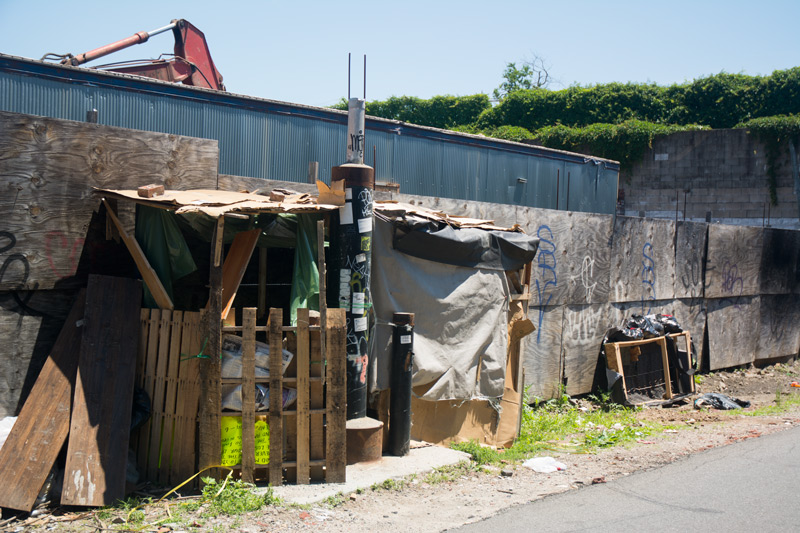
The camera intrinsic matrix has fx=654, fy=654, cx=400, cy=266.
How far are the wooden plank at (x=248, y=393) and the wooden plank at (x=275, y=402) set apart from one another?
137 mm

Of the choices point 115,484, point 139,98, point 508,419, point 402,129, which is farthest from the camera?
point 402,129

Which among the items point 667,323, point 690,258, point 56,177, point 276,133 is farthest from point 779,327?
point 56,177

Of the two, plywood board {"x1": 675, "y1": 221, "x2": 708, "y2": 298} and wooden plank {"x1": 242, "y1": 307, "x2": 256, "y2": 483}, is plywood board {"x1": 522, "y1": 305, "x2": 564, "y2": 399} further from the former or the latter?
wooden plank {"x1": 242, "y1": 307, "x2": 256, "y2": 483}

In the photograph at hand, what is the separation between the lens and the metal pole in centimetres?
650

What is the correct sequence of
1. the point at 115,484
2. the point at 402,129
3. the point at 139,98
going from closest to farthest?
the point at 115,484 → the point at 139,98 → the point at 402,129

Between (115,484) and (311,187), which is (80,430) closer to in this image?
(115,484)

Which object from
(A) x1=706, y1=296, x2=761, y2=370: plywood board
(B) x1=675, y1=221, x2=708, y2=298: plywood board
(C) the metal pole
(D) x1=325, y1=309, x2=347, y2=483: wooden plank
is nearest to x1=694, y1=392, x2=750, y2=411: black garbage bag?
(B) x1=675, y1=221, x2=708, y2=298: plywood board

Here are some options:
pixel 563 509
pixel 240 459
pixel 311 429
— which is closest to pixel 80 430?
pixel 240 459

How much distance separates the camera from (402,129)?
503 inches

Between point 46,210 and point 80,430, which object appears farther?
point 46,210

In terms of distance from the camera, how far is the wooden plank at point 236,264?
18.4ft

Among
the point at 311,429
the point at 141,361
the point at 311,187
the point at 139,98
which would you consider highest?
the point at 139,98

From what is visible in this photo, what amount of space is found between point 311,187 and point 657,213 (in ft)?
61.0

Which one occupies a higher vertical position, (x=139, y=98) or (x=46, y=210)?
(x=139, y=98)
